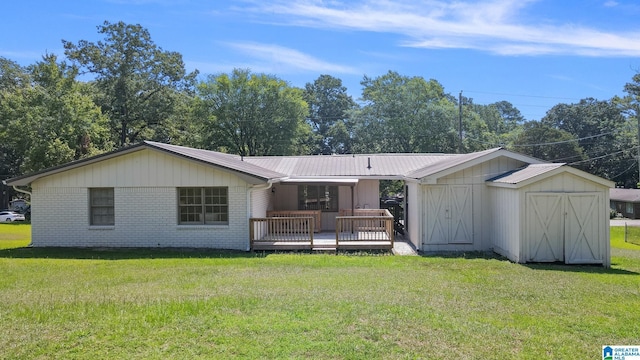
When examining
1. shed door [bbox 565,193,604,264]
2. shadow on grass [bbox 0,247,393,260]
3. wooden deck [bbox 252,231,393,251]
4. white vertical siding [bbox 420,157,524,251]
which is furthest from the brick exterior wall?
shed door [bbox 565,193,604,264]

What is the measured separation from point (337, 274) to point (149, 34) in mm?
37975

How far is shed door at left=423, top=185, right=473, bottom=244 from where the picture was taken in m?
14.4

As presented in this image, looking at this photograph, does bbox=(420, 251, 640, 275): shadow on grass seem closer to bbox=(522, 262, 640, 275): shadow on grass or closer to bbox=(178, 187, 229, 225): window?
bbox=(522, 262, 640, 275): shadow on grass

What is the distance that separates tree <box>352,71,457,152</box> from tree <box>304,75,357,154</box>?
3.99 metres

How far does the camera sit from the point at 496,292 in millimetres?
8250

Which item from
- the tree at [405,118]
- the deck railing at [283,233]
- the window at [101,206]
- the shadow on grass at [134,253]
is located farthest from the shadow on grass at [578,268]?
the tree at [405,118]

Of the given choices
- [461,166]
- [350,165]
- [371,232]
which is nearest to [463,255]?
[461,166]

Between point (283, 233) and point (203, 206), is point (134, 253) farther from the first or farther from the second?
point (283, 233)

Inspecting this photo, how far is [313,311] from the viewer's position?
6.52 meters

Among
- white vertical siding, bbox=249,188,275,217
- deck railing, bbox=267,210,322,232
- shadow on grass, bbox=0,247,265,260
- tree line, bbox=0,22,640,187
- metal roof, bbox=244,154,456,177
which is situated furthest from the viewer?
tree line, bbox=0,22,640,187

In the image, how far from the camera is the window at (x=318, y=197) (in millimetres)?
19469

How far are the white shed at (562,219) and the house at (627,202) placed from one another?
102ft

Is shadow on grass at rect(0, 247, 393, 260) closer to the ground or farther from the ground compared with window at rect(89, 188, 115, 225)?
closer to the ground

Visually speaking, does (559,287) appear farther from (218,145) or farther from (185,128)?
(185,128)
